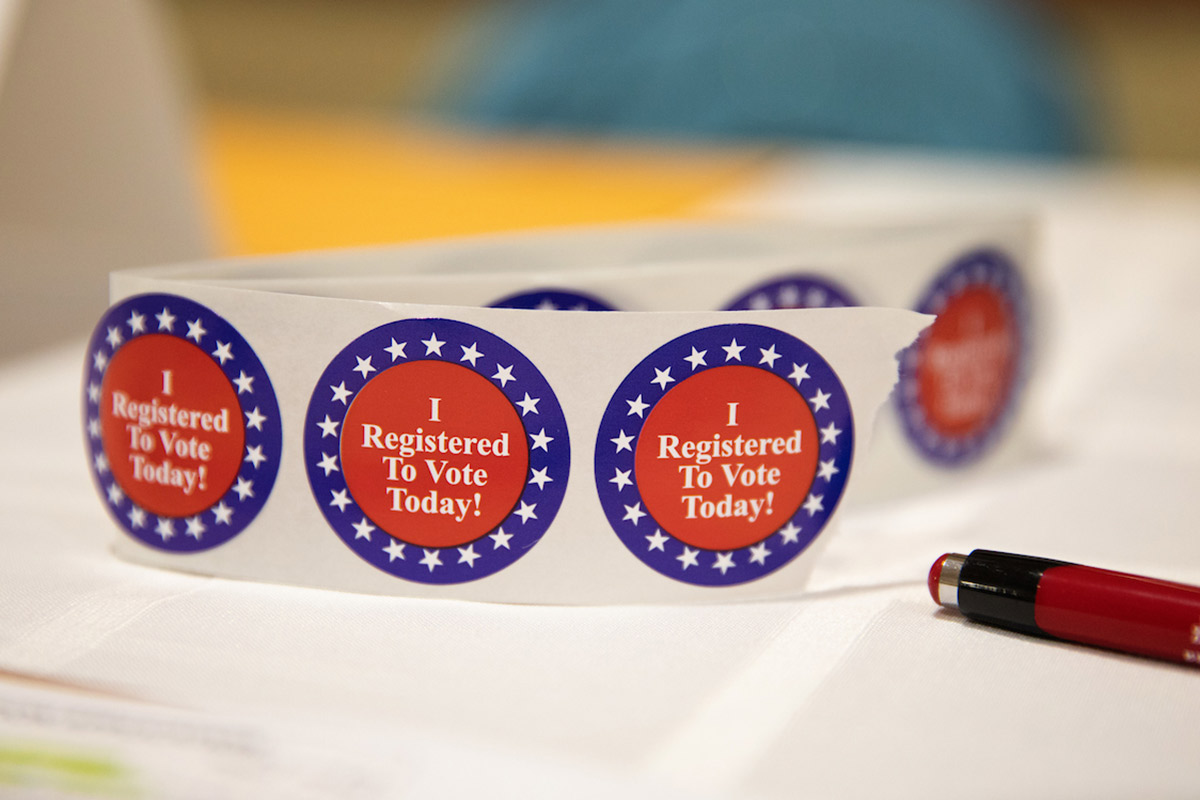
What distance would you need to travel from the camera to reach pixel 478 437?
1.80 ft

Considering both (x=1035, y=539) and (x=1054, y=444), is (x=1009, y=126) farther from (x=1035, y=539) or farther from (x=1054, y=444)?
(x=1035, y=539)

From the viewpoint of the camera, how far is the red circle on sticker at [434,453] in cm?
55

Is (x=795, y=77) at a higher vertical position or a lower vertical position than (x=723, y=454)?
higher

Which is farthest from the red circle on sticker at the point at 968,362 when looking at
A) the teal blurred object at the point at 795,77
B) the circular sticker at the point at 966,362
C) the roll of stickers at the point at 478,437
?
the teal blurred object at the point at 795,77

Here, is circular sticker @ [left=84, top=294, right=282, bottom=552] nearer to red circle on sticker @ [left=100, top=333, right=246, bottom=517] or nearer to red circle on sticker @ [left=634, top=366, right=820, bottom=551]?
red circle on sticker @ [left=100, top=333, right=246, bottom=517]

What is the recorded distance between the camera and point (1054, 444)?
0.85 meters

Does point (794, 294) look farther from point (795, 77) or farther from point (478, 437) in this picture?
point (795, 77)

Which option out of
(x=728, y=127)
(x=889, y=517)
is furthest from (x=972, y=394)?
(x=728, y=127)

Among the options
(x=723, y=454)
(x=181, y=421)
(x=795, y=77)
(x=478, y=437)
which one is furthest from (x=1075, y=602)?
(x=795, y=77)

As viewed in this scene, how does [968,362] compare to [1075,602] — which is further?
[968,362]

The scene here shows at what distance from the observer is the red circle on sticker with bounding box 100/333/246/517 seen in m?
0.57

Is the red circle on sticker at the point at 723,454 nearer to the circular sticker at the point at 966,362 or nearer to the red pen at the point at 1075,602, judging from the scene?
the red pen at the point at 1075,602

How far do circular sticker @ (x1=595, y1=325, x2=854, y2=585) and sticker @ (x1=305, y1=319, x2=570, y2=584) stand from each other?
0.03 metres

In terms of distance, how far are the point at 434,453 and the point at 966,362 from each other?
37 centimetres
